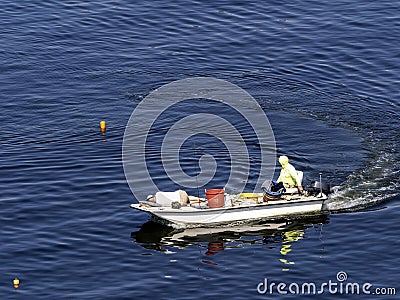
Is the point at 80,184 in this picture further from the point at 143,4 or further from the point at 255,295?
the point at 143,4

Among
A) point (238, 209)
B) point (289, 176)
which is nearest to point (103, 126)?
point (238, 209)

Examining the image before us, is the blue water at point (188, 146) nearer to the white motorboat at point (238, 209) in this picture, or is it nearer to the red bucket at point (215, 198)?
the white motorboat at point (238, 209)

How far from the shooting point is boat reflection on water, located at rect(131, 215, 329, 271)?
42.0 metres

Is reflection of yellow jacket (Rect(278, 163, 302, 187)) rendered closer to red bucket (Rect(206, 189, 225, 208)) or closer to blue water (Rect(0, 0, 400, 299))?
blue water (Rect(0, 0, 400, 299))

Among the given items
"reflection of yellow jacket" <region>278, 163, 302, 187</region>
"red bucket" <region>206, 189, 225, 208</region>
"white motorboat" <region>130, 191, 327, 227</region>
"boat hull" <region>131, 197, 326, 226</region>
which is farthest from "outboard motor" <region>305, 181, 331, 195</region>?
"red bucket" <region>206, 189, 225, 208</region>

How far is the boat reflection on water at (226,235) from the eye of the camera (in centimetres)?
4203

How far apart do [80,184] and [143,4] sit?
26910 millimetres

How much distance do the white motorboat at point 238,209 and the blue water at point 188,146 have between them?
0.55 meters

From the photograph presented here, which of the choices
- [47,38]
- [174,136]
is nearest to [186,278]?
[174,136]

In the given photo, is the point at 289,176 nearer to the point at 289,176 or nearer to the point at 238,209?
the point at 289,176

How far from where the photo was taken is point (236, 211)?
4322 centimetres

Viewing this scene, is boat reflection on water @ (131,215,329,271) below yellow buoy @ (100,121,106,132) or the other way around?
below

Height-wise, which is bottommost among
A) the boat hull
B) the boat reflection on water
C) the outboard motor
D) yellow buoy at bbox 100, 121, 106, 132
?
the boat reflection on water

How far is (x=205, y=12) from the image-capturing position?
226ft
